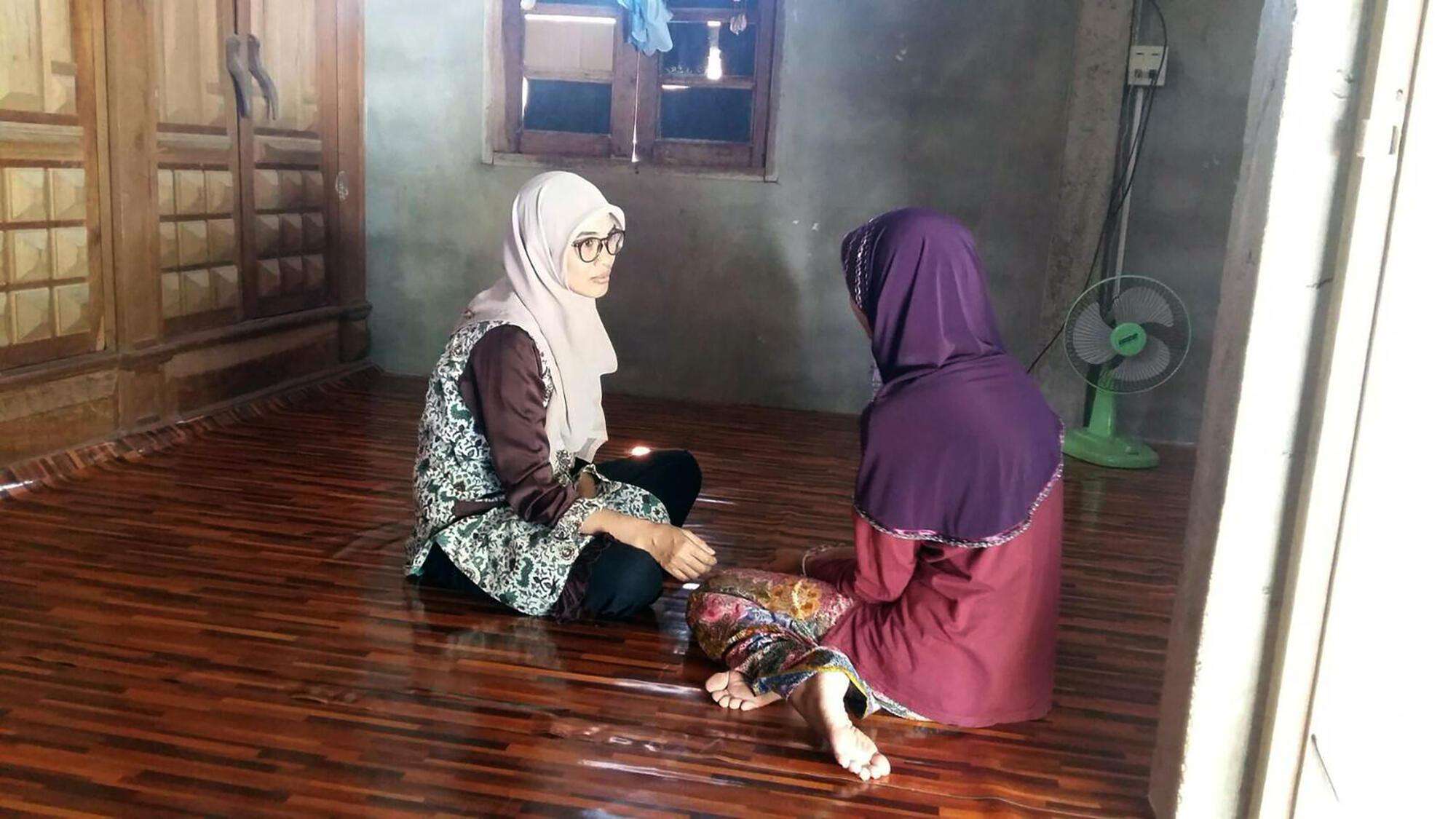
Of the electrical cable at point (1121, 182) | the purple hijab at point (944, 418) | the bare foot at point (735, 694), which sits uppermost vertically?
the electrical cable at point (1121, 182)

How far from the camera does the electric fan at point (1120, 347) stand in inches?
178

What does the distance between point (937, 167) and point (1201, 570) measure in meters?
3.55

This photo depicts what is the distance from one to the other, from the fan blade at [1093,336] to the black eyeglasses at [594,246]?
8.07 feet

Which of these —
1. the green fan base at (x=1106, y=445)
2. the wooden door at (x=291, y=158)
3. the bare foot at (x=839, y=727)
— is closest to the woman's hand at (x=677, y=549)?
the bare foot at (x=839, y=727)

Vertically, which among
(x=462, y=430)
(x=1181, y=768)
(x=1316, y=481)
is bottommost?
(x=1181, y=768)

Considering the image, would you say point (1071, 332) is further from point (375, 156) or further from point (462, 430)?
point (375, 156)

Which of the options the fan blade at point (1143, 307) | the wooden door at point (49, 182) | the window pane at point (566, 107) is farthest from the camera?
the window pane at point (566, 107)

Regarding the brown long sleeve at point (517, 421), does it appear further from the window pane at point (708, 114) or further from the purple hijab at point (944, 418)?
the window pane at point (708, 114)

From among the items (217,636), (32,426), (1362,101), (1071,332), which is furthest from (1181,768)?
(32,426)

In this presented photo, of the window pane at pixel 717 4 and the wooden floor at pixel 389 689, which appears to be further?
the window pane at pixel 717 4

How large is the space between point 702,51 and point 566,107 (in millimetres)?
667

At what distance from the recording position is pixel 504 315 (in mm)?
2592

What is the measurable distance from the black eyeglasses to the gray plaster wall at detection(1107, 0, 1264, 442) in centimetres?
304

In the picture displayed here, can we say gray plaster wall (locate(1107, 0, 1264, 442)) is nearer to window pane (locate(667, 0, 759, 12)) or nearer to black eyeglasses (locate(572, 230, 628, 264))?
window pane (locate(667, 0, 759, 12))
